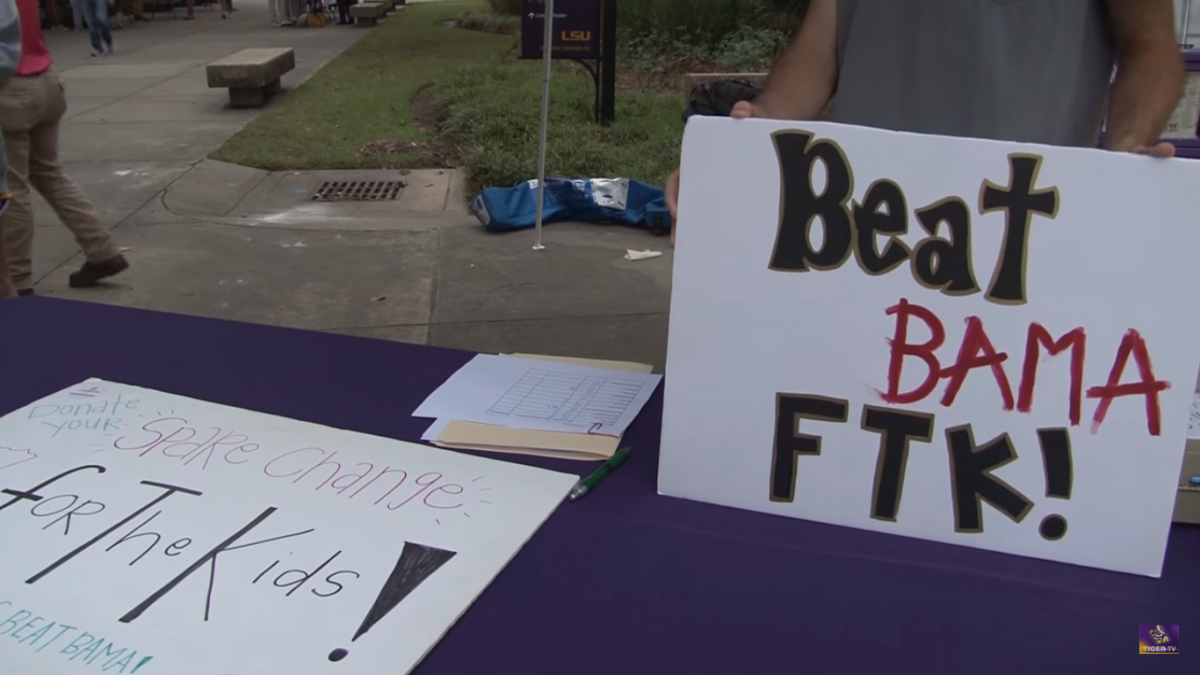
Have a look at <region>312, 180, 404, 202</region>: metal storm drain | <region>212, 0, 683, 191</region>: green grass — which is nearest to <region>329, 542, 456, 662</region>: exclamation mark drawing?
<region>212, 0, 683, 191</region>: green grass

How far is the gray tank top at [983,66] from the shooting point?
1.51 m

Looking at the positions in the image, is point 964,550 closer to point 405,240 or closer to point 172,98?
point 405,240

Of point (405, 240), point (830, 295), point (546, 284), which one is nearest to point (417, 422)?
point (830, 295)

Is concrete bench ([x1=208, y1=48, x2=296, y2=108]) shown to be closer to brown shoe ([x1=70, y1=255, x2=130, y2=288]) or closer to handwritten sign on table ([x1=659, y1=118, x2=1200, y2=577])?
brown shoe ([x1=70, y1=255, x2=130, y2=288])

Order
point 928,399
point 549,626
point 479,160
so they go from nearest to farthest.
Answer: point 549,626 → point 928,399 → point 479,160

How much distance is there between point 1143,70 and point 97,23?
15013mm

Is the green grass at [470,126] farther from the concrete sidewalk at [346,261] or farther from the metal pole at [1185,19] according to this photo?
the metal pole at [1185,19]

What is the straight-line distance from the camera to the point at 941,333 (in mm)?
1137

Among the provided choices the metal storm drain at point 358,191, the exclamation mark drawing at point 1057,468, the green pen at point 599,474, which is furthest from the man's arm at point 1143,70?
the metal storm drain at point 358,191

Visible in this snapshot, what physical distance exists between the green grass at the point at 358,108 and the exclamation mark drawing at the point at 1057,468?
6712 mm

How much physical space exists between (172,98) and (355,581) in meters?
10.3

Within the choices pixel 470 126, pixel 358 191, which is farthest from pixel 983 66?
pixel 470 126

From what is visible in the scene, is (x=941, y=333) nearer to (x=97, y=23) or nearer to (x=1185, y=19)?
(x=1185, y=19)

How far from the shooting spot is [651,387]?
1.62 metres
